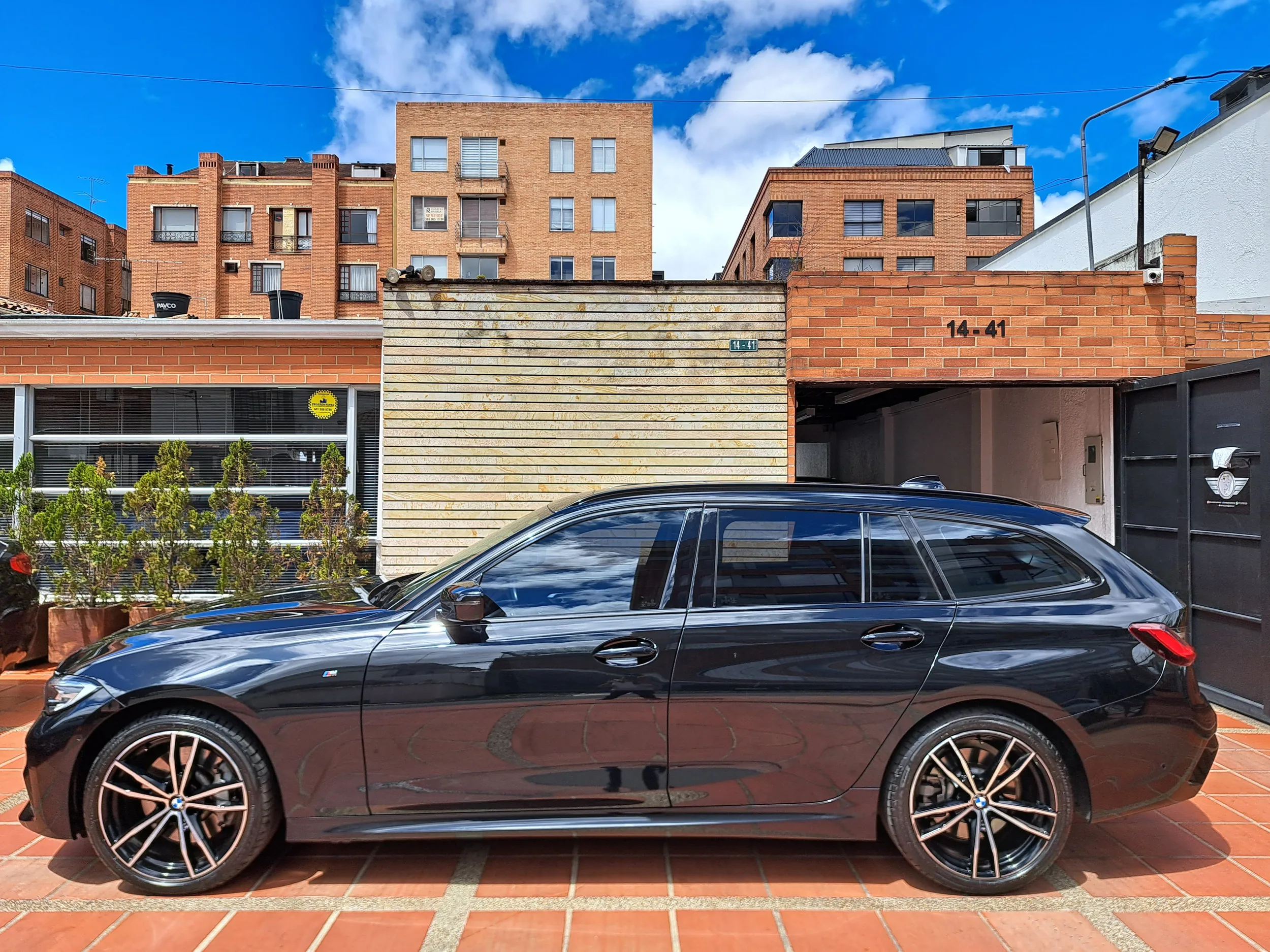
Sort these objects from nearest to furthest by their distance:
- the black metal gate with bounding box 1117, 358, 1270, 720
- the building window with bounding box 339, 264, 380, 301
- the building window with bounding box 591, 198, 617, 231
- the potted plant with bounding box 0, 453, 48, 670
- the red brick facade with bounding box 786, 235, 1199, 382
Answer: the black metal gate with bounding box 1117, 358, 1270, 720 < the potted plant with bounding box 0, 453, 48, 670 < the red brick facade with bounding box 786, 235, 1199, 382 < the building window with bounding box 591, 198, 617, 231 < the building window with bounding box 339, 264, 380, 301

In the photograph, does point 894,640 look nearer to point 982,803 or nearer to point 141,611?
point 982,803

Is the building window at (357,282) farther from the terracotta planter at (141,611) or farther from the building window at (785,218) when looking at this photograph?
the terracotta planter at (141,611)

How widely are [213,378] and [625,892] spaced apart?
645 centimetres

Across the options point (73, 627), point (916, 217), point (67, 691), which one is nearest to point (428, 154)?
point (916, 217)

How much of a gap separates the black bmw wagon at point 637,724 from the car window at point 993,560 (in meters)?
0.08

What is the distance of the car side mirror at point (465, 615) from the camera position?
2949mm

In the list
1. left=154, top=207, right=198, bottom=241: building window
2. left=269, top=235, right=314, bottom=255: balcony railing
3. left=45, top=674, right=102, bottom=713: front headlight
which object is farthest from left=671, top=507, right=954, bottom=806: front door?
left=154, top=207, right=198, bottom=241: building window

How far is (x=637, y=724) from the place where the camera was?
9.75 feet

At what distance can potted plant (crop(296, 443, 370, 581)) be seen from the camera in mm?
7082

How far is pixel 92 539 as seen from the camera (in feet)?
22.0

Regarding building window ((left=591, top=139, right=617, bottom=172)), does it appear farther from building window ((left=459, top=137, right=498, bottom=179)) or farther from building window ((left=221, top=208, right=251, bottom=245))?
building window ((left=221, top=208, right=251, bottom=245))

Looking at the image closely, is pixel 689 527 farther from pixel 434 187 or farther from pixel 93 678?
pixel 434 187

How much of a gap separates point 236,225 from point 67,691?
41560 millimetres

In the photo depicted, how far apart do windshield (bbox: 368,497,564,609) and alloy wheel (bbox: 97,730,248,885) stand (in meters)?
0.81
